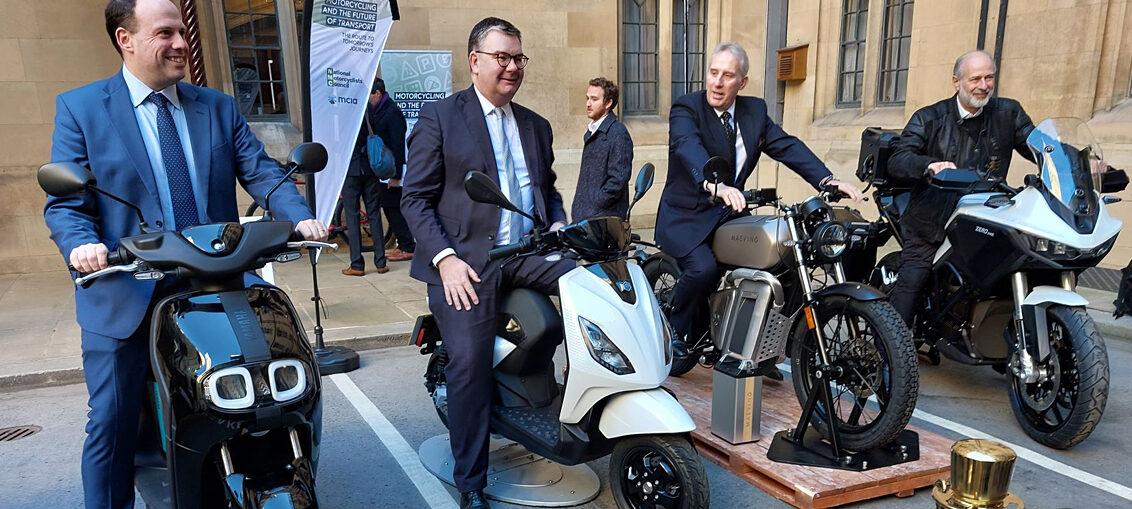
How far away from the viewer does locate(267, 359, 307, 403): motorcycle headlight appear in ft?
6.39

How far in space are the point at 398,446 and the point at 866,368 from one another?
2280mm

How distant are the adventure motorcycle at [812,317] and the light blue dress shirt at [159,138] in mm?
1651

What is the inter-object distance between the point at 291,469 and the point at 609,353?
1.09 metres

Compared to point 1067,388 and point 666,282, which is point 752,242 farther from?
point 1067,388

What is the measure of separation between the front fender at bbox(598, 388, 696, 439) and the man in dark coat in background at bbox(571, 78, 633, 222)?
2.79 meters

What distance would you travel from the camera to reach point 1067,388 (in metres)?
3.44

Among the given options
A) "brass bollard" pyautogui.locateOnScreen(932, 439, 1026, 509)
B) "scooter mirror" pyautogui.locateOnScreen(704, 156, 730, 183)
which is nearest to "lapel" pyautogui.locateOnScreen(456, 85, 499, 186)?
"scooter mirror" pyautogui.locateOnScreen(704, 156, 730, 183)

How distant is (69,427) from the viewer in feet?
13.0

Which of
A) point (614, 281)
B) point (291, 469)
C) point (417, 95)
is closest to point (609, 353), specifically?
point (614, 281)

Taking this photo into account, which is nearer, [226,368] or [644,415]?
[226,368]

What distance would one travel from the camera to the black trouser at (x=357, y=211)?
742 cm

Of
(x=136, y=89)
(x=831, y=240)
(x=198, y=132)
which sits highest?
(x=136, y=89)

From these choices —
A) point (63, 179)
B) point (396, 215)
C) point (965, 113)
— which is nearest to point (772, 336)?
point (965, 113)

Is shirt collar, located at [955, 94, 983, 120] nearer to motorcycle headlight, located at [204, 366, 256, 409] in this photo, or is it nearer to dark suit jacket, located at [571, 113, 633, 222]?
Answer: dark suit jacket, located at [571, 113, 633, 222]
